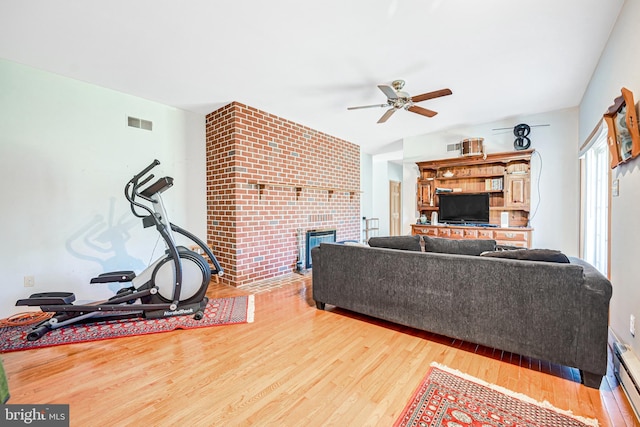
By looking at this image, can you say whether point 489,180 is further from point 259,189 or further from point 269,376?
point 269,376

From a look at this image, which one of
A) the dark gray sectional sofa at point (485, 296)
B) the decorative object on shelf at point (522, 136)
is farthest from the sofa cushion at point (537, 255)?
the decorative object on shelf at point (522, 136)

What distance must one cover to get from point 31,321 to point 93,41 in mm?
2686

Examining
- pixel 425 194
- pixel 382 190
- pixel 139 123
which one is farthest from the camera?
pixel 382 190

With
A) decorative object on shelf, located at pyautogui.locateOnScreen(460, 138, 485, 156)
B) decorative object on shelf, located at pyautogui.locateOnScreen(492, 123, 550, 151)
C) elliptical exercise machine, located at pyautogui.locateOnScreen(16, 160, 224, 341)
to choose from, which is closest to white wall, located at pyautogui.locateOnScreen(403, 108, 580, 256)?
decorative object on shelf, located at pyautogui.locateOnScreen(492, 123, 550, 151)

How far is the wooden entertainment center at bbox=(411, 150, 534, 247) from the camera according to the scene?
175 inches

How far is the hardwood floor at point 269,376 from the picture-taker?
4.82 feet

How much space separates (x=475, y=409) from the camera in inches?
58.1

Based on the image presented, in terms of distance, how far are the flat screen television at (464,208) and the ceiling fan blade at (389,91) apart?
2.90m

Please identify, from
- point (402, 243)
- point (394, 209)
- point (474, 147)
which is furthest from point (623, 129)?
point (394, 209)

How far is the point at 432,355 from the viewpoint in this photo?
203 centimetres

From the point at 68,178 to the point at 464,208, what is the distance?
5850 millimetres

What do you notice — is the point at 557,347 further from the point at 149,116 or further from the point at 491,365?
the point at 149,116

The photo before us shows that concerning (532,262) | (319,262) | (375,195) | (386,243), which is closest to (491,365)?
(532,262)

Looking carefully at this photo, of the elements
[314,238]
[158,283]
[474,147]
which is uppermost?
[474,147]
